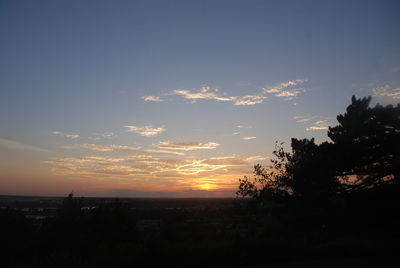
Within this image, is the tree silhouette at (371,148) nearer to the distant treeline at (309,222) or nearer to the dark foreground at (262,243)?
the distant treeline at (309,222)

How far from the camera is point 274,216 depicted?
59.5 feet

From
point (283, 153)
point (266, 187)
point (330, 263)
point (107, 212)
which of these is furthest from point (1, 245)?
point (330, 263)

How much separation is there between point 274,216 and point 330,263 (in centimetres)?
715

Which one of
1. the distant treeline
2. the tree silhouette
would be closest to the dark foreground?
the distant treeline

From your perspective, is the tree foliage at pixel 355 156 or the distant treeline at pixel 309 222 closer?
the distant treeline at pixel 309 222

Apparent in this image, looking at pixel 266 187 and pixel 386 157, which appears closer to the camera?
pixel 386 157

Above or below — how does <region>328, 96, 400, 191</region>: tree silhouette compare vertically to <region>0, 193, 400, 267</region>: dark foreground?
above

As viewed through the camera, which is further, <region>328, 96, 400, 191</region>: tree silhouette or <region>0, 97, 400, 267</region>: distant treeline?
<region>328, 96, 400, 191</region>: tree silhouette

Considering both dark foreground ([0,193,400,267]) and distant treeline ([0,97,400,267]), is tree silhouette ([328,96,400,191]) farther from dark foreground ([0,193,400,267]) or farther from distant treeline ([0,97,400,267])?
dark foreground ([0,193,400,267])

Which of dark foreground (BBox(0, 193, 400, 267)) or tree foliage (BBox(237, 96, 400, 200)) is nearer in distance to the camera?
dark foreground (BBox(0, 193, 400, 267))

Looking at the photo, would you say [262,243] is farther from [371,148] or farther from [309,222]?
[371,148]

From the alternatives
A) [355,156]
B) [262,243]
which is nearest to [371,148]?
[355,156]

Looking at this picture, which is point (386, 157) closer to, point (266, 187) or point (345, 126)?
point (345, 126)

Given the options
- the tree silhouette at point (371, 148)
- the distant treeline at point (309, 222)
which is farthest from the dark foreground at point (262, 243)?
the tree silhouette at point (371, 148)
